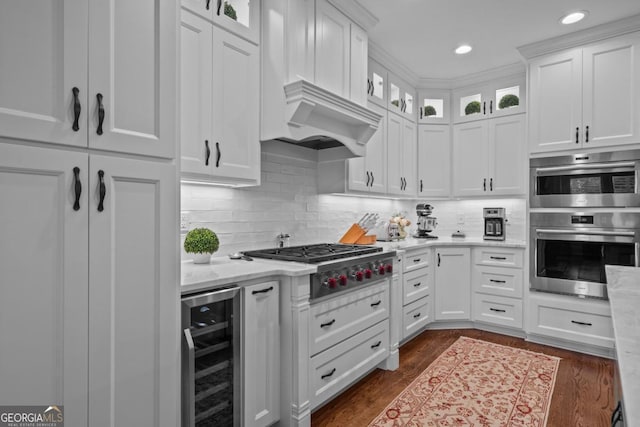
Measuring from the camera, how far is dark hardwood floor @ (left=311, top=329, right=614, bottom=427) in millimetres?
2244

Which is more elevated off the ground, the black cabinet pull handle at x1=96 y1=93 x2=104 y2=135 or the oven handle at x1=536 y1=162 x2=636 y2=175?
the oven handle at x1=536 y1=162 x2=636 y2=175

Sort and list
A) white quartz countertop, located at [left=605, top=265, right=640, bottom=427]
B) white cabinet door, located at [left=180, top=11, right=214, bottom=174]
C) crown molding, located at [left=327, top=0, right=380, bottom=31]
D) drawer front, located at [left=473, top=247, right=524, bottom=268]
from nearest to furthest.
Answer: white quartz countertop, located at [left=605, top=265, right=640, bottom=427]
white cabinet door, located at [left=180, top=11, right=214, bottom=174]
crown molding, located at [left=327, top=0, right=380, bottom=31]
drawer front, located at [left=473, top=247, right=524, bottom=268]

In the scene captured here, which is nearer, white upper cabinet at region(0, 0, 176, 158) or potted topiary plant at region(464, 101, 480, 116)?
white upper cabinet at region(0, 0, 176, 158)

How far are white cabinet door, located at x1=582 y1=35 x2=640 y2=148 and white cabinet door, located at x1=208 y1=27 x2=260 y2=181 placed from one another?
3.04 m

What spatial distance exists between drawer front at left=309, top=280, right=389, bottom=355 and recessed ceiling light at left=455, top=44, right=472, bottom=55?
8.14ft

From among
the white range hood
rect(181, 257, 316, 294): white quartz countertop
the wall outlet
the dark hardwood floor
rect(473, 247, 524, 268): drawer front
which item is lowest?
the dark hardwood floor

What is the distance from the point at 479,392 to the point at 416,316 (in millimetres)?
1071

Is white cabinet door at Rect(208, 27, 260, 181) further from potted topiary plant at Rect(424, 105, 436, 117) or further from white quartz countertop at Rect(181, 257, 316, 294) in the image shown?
potted topiary plant at Rect(424, 105, 436, 117)

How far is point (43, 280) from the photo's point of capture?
3.74 ft

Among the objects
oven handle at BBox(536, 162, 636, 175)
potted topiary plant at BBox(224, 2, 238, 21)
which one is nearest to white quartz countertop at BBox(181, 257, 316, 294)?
potted topiary plant at BBox(224, 2, 238, 21)

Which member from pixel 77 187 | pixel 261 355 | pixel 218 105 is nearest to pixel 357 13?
pixel 218 105

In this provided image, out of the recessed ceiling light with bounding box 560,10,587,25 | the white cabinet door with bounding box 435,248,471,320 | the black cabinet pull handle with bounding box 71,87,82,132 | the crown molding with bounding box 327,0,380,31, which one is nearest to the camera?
the black cabinet pull handle with bounding box 71,87,82,132

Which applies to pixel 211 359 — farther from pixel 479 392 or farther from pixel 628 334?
pixel 479 392

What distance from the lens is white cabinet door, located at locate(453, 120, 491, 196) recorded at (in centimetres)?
418
